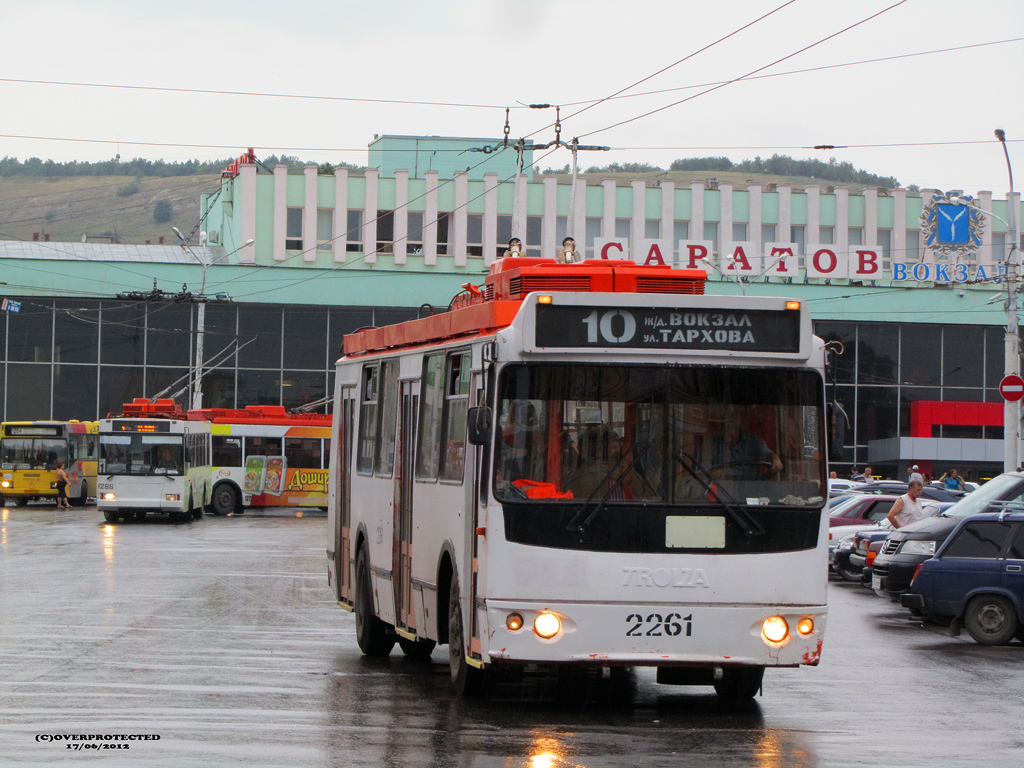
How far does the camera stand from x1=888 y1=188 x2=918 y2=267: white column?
64.4m

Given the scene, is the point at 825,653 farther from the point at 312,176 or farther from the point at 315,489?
the point at 312,176

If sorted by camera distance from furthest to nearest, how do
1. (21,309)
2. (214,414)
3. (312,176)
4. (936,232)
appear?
(936,232) → (312,176) → (21,309) → (214,414)

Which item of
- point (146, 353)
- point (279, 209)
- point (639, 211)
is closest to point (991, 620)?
point (146, 353)

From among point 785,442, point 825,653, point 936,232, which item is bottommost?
point 825,653

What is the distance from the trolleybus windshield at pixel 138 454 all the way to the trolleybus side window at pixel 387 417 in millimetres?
26217

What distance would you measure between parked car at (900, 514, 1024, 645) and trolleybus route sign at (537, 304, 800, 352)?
23.3ft

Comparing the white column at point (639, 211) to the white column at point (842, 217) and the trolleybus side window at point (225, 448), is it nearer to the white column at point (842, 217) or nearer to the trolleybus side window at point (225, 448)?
the white column at point (842, 217)

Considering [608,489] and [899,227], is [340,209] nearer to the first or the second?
[899,227]

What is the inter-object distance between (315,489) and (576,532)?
3605 centimetres

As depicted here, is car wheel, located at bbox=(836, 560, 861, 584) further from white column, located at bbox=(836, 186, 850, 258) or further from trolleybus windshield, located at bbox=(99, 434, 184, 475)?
white column, located at bbox=(836, 186, 850, 258)

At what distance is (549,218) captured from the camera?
6266cm

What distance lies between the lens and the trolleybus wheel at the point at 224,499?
43781 mm

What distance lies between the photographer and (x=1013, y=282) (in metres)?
31.4

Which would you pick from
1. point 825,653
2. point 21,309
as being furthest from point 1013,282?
point 21,309
